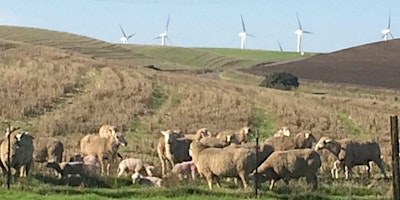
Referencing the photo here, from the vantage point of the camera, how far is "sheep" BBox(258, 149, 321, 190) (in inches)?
854

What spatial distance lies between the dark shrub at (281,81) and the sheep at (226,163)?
199 ft

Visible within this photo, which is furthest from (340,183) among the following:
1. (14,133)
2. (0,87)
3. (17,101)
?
(0,87)

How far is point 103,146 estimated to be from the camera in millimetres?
29094

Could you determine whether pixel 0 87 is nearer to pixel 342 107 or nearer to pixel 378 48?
pixel 342 107

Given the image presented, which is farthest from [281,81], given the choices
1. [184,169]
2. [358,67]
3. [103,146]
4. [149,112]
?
[184,169]

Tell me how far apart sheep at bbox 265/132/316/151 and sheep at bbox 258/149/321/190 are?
511 cm

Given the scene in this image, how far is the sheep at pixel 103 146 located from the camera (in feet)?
94.6

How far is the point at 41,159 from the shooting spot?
88.0ft

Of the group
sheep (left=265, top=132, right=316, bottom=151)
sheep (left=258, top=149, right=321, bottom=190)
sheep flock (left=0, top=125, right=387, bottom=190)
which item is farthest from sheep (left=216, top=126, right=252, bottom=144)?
sheep (left=258, top=149, right=321, bottom=190)

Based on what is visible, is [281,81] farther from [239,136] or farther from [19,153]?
[19,153]

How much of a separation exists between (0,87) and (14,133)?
2931 centimetres

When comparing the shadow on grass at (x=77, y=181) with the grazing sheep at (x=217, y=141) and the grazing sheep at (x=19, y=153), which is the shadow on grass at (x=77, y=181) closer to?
the grazing sheep at (x=19, y=153)

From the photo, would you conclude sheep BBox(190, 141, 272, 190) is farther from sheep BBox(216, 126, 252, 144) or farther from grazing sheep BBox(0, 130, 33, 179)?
sheep BBox(216, 126, 252, 144)

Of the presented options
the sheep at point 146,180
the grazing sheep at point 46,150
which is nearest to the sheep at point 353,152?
the sheep at point 146,180
